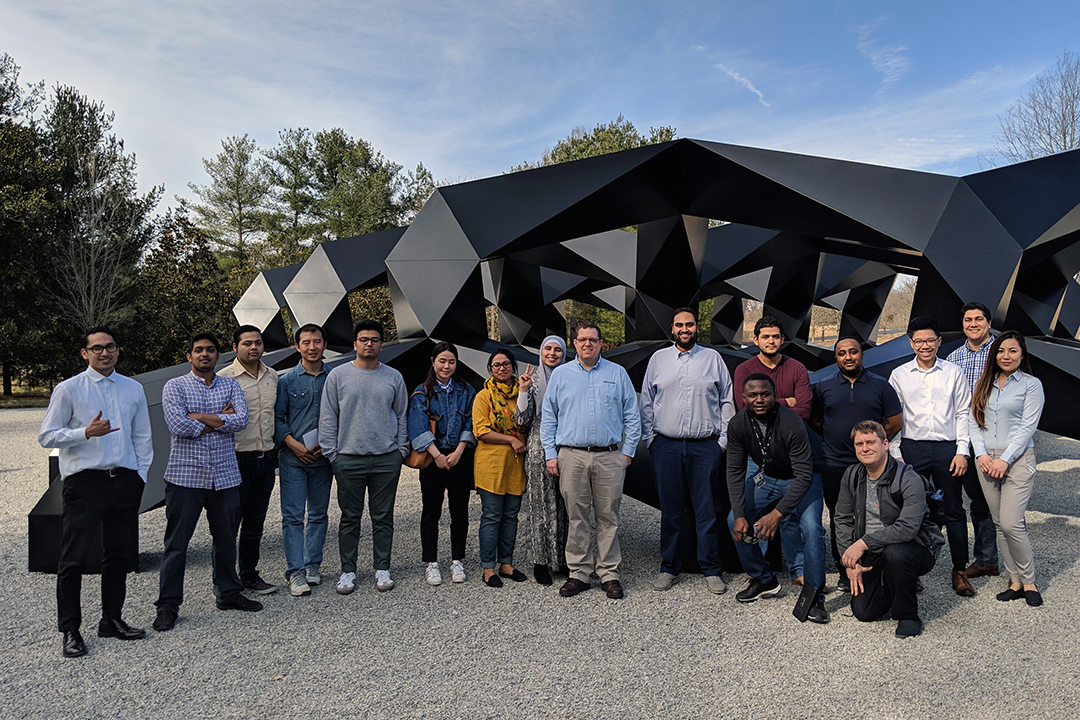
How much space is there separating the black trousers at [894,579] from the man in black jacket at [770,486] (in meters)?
0.27

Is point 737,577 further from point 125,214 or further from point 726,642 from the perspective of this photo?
point 125,214

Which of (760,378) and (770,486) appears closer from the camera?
(760,378)

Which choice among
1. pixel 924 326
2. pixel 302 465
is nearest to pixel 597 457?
pixel 302 465

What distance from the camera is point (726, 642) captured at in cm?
413

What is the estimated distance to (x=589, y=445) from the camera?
189 inches

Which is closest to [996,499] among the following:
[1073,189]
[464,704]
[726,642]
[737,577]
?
[737,577]

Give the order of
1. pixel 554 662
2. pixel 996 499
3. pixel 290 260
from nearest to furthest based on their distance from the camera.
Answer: pixel 554 662, pixel 996 499, pixel 290 260

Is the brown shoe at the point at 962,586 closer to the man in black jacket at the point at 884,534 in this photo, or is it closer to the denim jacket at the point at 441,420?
the man in black jacket at the point at 884,534

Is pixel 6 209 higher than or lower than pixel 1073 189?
higher

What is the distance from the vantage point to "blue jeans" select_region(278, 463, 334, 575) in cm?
502

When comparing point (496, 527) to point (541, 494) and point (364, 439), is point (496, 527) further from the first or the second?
point (364, 439)

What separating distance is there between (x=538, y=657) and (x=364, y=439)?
1930 millimetres

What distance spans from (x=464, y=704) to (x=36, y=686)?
2.26m

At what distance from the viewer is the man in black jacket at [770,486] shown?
4.44 m
